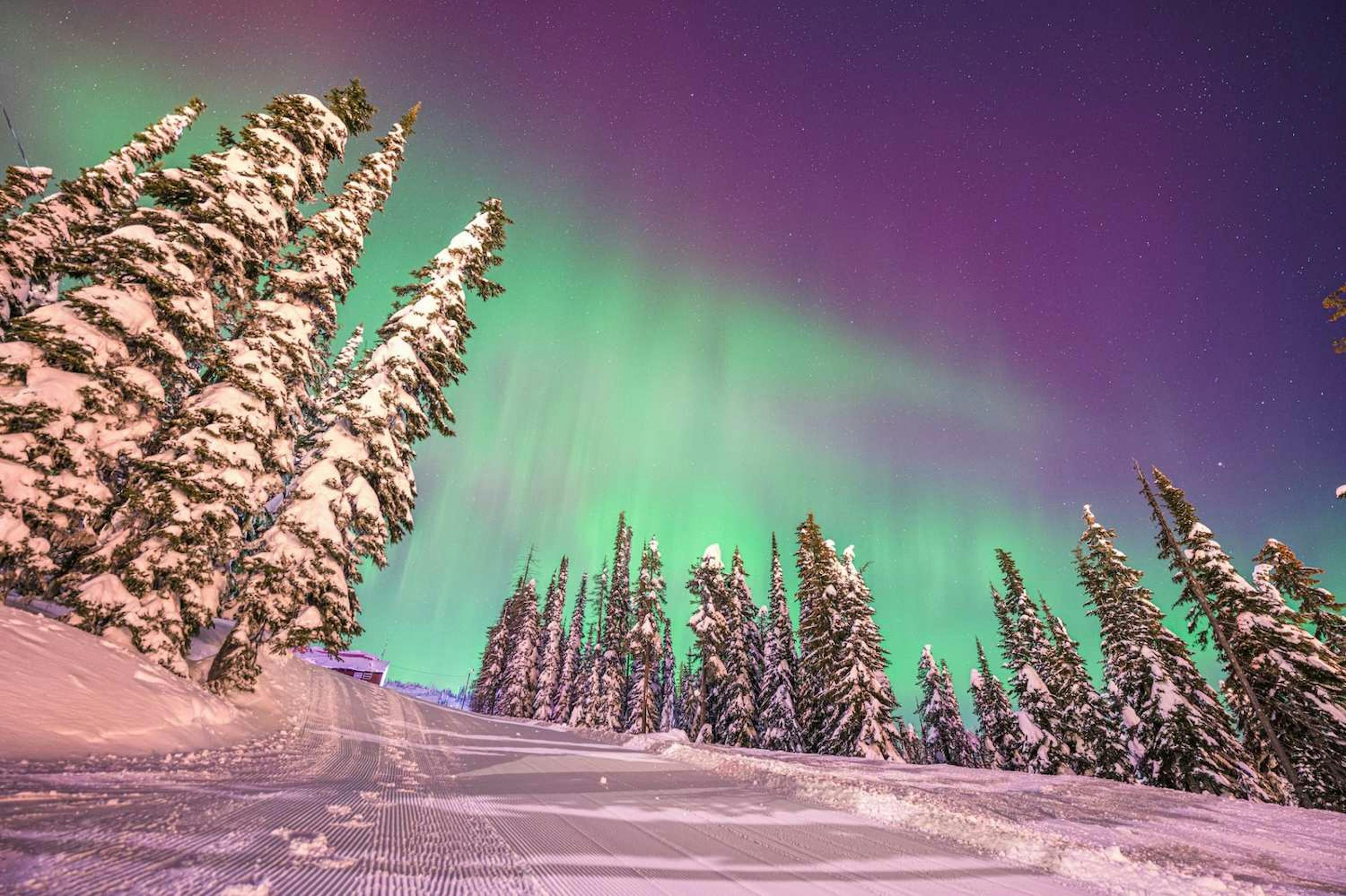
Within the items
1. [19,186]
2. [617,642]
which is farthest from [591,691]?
[19,186]

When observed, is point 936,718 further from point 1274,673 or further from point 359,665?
point 359,665

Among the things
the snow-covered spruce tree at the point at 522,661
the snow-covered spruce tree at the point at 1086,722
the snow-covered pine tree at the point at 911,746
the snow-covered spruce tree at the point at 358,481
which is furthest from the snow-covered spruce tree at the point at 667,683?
the snow-covered spruce tree at the point at 358,481

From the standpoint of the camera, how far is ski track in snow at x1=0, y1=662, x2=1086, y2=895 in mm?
2205

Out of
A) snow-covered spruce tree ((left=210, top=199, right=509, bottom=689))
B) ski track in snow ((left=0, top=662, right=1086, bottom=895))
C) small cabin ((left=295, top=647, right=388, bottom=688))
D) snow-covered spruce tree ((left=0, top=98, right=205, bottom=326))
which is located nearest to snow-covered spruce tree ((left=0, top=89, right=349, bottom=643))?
snow-covered spruce tree ((left=210, top=199, right=509, bottom=689))

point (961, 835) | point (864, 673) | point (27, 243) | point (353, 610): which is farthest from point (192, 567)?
point (864, 673)

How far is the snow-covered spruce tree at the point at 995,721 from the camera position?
31.2 m

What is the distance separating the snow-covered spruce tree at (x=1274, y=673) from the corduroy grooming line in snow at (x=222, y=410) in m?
32.7

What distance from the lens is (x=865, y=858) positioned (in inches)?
152

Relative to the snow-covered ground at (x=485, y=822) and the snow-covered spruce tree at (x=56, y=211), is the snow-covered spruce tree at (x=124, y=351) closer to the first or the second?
the snow-covered ground at (x=485, y=822)

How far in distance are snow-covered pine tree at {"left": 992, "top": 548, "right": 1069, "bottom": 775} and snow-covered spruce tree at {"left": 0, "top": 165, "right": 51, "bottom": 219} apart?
49.1 metres

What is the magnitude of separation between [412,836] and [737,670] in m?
30.9

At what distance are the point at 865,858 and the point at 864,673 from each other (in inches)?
928

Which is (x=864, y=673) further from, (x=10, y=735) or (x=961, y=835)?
(x=10, y=735)

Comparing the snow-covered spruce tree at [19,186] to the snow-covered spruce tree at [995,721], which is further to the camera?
the snow-covered spruce tree at [995,721]
